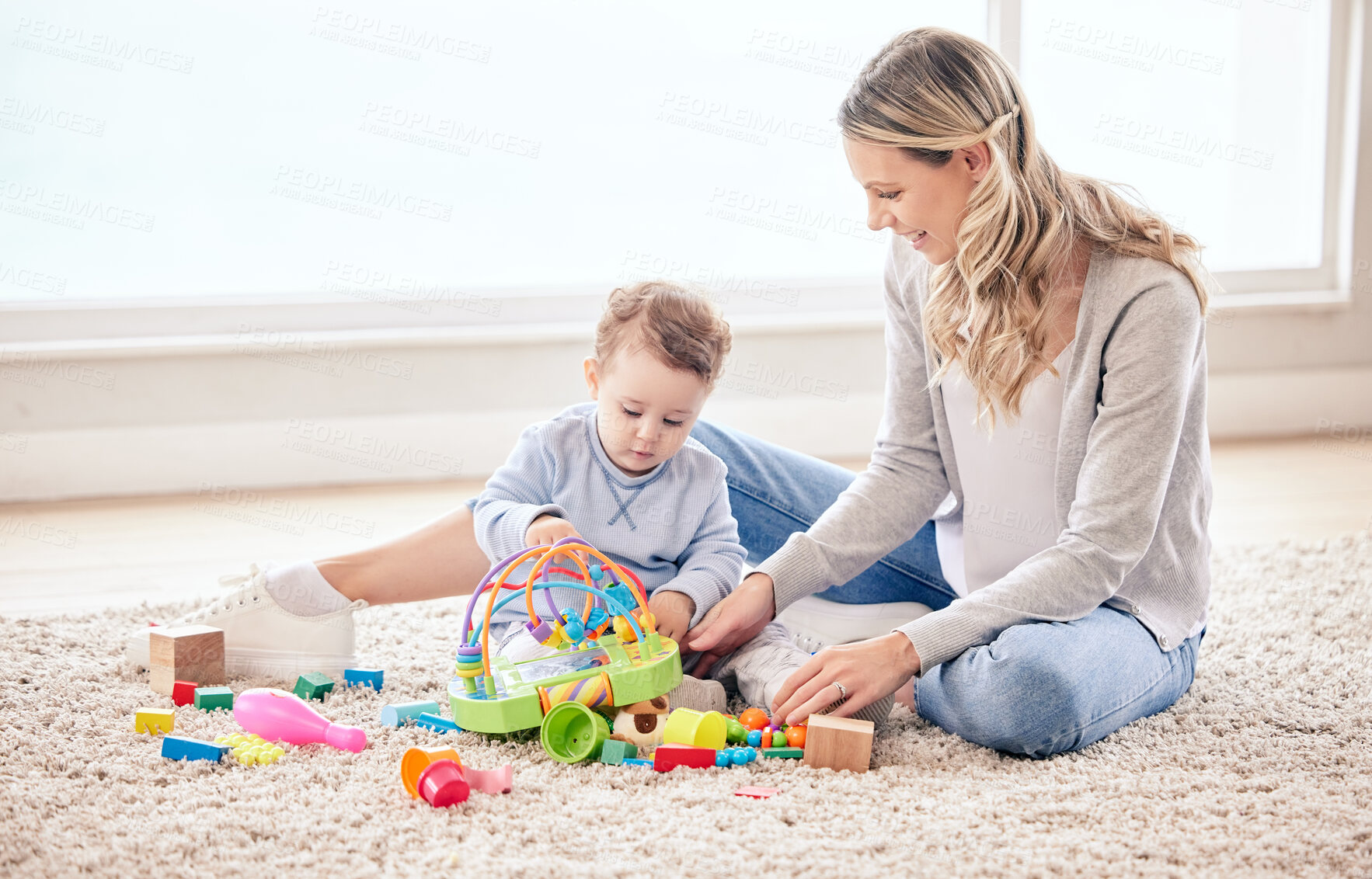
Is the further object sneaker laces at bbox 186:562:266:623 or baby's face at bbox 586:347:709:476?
sneaker laces at bbox 186:562:266:623

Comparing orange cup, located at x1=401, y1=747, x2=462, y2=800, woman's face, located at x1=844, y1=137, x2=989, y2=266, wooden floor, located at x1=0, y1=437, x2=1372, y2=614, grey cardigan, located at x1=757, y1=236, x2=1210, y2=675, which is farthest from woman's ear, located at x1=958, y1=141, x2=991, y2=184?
wooden floor, located at x1=0, y1=437, x2=1372, y2=614

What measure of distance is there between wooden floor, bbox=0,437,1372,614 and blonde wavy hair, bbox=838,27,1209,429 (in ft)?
3.69

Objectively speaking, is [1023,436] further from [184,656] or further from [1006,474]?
[184,656]

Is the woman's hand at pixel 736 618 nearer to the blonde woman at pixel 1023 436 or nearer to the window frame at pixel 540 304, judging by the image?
the blonde woman at pixel 1023 436

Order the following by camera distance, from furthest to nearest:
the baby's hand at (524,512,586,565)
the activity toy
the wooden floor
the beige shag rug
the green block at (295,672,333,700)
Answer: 1. the wooden floor
2. the green block at (295,672,333,700)
3. the baby's hand at (524,512,586,565)
4. the activity toy
5. the beige shag rug

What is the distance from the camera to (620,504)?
1.45 metres

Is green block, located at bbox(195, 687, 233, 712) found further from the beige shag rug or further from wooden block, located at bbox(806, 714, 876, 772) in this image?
wooden block, located at bbox(806, 714, 876, 772)

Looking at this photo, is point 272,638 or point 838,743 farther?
point 272,638

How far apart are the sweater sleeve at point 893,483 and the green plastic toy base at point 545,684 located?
212 mm

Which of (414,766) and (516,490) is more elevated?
(516,490)

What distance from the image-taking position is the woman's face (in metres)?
1.25

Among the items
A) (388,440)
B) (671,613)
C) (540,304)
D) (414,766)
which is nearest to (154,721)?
(414,766)

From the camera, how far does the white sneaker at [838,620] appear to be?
162 cm

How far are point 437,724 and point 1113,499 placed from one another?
2.50 ft
